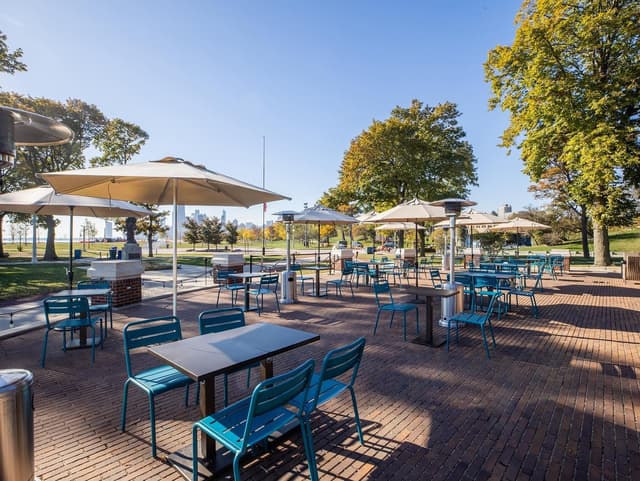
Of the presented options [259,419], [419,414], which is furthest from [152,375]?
[419,414]

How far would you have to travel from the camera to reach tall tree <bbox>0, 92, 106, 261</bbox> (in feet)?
71.2

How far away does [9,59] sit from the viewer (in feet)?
54.5

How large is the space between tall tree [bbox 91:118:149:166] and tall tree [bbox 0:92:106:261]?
153 cm

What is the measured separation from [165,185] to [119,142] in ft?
76.5

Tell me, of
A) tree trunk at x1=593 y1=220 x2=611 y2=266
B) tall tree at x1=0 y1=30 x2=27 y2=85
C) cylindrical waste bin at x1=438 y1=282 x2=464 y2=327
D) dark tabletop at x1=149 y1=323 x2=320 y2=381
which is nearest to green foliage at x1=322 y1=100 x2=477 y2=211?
tree trunk at x1=593 y1=220 x2=611 y2=266

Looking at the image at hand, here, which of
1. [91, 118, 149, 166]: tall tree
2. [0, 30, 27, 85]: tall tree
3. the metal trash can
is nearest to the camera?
the metal trash can

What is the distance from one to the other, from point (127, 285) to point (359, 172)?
22.0m

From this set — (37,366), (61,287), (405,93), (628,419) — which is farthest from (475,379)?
(405,93)

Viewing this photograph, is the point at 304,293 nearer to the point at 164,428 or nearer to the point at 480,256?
the point at 164,428

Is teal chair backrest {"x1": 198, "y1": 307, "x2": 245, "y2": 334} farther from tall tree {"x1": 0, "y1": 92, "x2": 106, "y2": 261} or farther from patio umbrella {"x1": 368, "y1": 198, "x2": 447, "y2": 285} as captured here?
tall tree {"x1": 0, "y1": 92, "x2": 106, "y2": 261}

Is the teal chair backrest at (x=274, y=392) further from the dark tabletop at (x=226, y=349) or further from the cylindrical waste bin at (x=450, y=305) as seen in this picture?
the cylindrical waste bin at (x=450, y=305)

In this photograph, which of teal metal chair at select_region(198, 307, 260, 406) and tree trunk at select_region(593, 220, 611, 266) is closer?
teal metal chair at select_region(198, 307, 260, 406)

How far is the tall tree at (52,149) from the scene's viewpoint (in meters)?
21.7

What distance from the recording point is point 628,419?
3170mm
